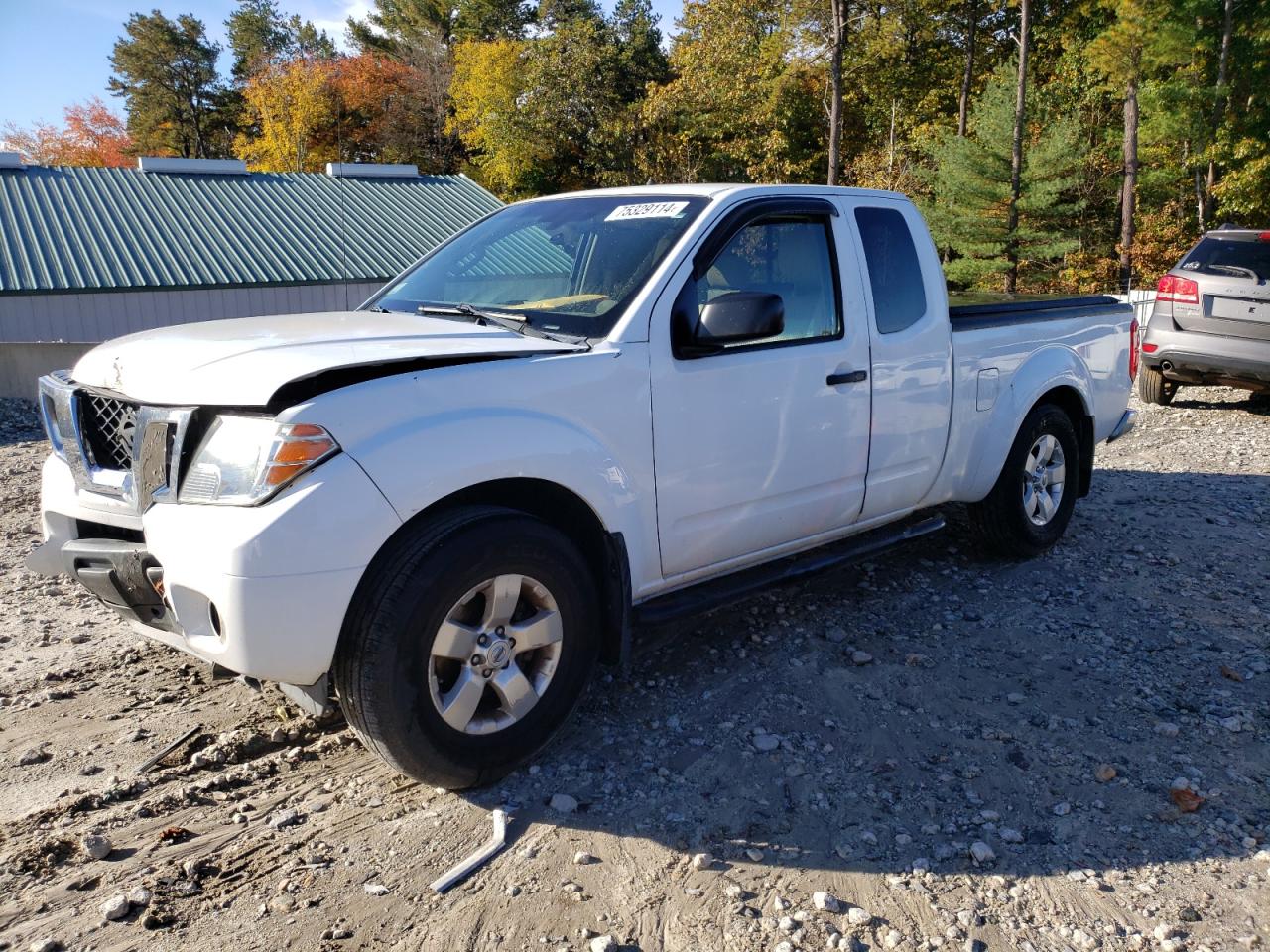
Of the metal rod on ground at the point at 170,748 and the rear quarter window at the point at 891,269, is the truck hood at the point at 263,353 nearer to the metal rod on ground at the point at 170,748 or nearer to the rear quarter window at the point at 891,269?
the metal rod on ground at the point at 170,748

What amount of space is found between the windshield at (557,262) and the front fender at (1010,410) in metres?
2.18

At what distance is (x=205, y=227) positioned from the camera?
21.5 metres

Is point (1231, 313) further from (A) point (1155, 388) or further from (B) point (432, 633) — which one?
(B) point (432, 633)

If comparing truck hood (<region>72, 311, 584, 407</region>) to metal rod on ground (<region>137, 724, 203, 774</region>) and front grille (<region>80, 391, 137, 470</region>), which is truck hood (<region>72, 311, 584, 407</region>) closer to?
front grille (<region>80, 391, 137, 470</region>)

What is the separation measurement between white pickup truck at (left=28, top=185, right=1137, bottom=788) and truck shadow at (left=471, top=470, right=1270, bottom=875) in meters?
0.42

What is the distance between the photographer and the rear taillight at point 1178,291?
9.66 meters

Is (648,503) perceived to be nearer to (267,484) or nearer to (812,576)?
(812,576)

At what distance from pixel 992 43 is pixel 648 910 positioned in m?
43.2

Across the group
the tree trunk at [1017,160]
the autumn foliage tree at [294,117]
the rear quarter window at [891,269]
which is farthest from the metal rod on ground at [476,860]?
the autumn foliage tree at [294,117]

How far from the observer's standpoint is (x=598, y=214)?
13.9 feet

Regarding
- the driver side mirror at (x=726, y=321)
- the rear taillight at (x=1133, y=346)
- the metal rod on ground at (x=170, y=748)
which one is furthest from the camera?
the rear taillight at (x=1133, y=346)

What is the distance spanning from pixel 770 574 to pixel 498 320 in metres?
1.56

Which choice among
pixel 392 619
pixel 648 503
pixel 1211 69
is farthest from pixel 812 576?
pixel 1211 69

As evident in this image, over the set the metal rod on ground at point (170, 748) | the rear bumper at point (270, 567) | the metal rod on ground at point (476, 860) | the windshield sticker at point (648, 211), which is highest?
the windshield sticker at point (648, 211)
